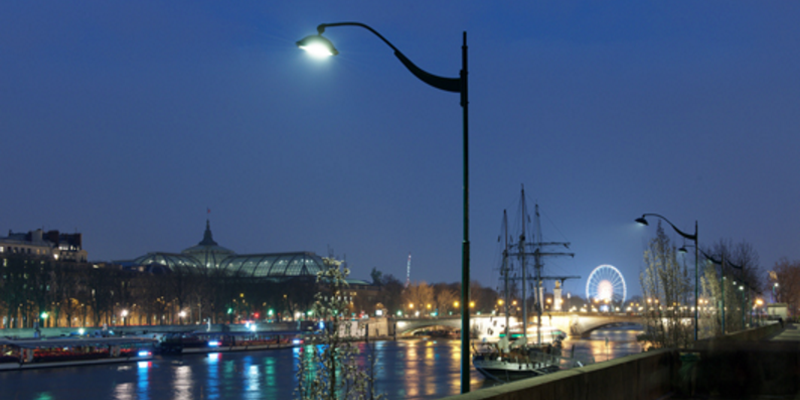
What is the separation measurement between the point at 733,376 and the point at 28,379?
82450 mm

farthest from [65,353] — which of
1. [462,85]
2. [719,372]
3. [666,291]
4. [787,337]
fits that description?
[462,85]

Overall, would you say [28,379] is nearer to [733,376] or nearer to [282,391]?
[282,391]

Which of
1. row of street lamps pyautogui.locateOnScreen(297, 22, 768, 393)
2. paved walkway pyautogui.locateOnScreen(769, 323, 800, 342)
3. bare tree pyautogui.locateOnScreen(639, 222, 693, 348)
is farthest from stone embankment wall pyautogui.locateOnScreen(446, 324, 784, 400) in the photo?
bare tree pyautogui.locateOnScreen(639, 222, 693, 348)

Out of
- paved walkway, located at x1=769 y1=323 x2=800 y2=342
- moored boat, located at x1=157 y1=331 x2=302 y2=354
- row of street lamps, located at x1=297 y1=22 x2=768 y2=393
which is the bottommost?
moored boat, located at x1=157 y1=331 x2=302 y2=354

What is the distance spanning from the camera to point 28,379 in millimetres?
86188

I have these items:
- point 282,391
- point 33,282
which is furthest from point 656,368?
point 33,282

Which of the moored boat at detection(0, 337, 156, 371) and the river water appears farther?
the moored boat at detection(0, 337, 156, 371)

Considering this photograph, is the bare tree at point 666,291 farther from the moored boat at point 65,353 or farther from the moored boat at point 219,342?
the moored boat at point 219,342

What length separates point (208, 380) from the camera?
85562 millimetres

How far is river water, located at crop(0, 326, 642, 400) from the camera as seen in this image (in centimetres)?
7119

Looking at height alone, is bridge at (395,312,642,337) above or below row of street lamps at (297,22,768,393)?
below

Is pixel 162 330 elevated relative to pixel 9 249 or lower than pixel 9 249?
lower

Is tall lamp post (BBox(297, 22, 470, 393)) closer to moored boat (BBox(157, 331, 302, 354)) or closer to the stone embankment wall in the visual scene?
the stone embankment wall

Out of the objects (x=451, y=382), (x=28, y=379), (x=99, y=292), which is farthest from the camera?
Result: (x=99, y=292)
